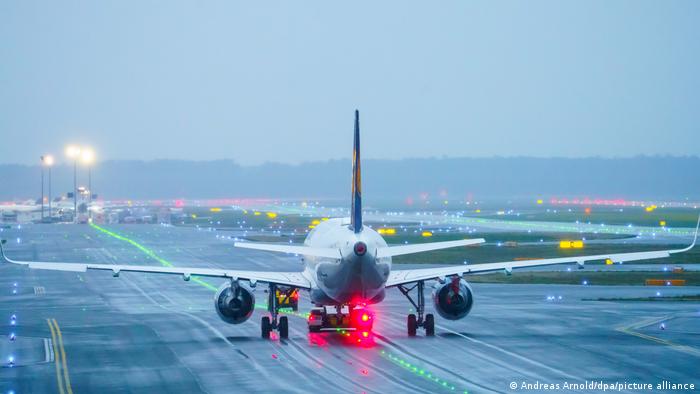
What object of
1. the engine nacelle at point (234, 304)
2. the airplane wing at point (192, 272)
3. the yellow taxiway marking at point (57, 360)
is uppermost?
the airplane wing at point (192, 272)

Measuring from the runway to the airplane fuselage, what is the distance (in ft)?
6.88

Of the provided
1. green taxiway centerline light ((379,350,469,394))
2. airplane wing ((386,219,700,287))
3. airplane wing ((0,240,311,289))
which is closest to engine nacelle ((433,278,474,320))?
airplane wing ((386,219,700,287))

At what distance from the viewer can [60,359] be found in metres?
39.8

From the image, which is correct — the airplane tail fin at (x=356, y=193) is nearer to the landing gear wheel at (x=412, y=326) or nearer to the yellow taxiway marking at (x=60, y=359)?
the landing gear wheel at (x=412, y=326)

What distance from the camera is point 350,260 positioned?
40.8 m

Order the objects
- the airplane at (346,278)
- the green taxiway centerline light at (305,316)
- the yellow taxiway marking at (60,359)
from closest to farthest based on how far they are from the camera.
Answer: the yellow taxiway marking at (60,359) → the green taxiway centerline light at (305,316) → the airplane at (346,278)

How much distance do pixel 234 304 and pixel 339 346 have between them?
485 cm

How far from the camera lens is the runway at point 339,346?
34.9 metres

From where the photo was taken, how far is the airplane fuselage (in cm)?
4075

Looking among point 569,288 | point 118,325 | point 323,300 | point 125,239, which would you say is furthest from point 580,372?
point 125,239

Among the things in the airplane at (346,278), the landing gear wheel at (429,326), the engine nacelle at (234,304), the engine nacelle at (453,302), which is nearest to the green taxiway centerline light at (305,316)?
the airplane at (346,278)

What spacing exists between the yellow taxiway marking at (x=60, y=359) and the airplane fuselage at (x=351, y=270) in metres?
11.0

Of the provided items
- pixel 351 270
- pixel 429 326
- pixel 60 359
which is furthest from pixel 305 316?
pixel 60 359

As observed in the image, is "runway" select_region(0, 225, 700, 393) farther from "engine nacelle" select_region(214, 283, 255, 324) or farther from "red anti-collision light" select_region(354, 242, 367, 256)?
"red anti-collision light" select_region(354, 242, 367, 256)
